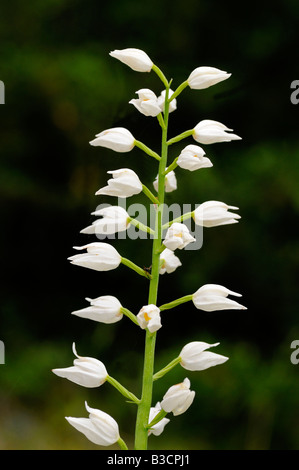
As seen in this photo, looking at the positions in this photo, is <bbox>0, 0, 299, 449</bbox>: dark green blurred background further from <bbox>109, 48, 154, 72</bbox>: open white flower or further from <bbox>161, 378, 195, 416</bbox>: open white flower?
<bbox>161, 378, 195, 416</bbox>: open white flower

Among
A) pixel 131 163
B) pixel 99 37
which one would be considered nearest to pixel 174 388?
pixel 131 163

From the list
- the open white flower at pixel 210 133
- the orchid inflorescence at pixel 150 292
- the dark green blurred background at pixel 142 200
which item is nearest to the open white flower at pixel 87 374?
the orchid inflorescence at pixel 150 292

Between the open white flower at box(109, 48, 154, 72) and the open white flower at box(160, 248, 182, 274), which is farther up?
the open white flower at box(109, 48, 154, 72)

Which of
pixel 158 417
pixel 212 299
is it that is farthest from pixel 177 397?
pixel 212 299

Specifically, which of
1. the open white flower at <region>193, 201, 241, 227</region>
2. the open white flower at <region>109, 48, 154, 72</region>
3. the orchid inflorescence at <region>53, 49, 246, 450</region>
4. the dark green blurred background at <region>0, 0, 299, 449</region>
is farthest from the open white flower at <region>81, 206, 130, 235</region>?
the dark green blurred background at <region>0, 0, 299, 449</region>

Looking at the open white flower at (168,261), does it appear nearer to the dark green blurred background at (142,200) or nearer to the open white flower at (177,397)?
the open white flower at (177,397)

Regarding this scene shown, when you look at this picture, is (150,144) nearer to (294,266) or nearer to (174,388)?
(294,266)
